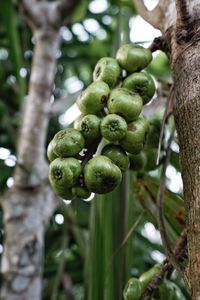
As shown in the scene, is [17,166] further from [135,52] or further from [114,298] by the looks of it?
[135,52]

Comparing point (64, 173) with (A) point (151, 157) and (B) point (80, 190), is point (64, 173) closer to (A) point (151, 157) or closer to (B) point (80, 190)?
(B) point (80, 190)

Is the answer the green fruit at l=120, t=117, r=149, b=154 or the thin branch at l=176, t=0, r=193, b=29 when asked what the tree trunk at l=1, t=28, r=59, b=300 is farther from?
the thin branch at l=176, t=0, r=193, b=29

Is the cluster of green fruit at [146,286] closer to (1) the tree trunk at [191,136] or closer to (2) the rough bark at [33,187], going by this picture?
(1) the tree trunk at [191,136]

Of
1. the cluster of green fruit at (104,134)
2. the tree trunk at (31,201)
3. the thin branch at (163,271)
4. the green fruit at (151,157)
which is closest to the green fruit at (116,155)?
the cluster of green fruit at (104,134)

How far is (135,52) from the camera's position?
750 millimetres

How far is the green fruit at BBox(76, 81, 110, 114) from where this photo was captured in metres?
0.70

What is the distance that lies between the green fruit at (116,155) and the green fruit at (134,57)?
131 mm

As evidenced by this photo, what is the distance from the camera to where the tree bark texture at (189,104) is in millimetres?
555

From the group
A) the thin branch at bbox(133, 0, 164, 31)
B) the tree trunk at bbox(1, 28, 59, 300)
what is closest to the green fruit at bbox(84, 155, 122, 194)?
the thin branch at bbox(133, 0, 164, 31)

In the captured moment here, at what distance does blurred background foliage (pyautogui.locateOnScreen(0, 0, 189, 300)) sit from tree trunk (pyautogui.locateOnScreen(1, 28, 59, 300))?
0.22 ft

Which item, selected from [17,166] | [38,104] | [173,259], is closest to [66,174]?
[173,259]

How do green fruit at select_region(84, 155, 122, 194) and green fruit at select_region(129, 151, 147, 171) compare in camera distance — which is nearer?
green fruit at select_region(84, 155, 122, 194)

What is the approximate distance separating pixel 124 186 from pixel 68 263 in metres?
0.88

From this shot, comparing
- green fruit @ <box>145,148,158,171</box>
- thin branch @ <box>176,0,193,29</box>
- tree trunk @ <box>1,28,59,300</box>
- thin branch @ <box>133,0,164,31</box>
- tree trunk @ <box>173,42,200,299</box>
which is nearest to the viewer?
tree trunk @ <box>173,42,200,299</box>
